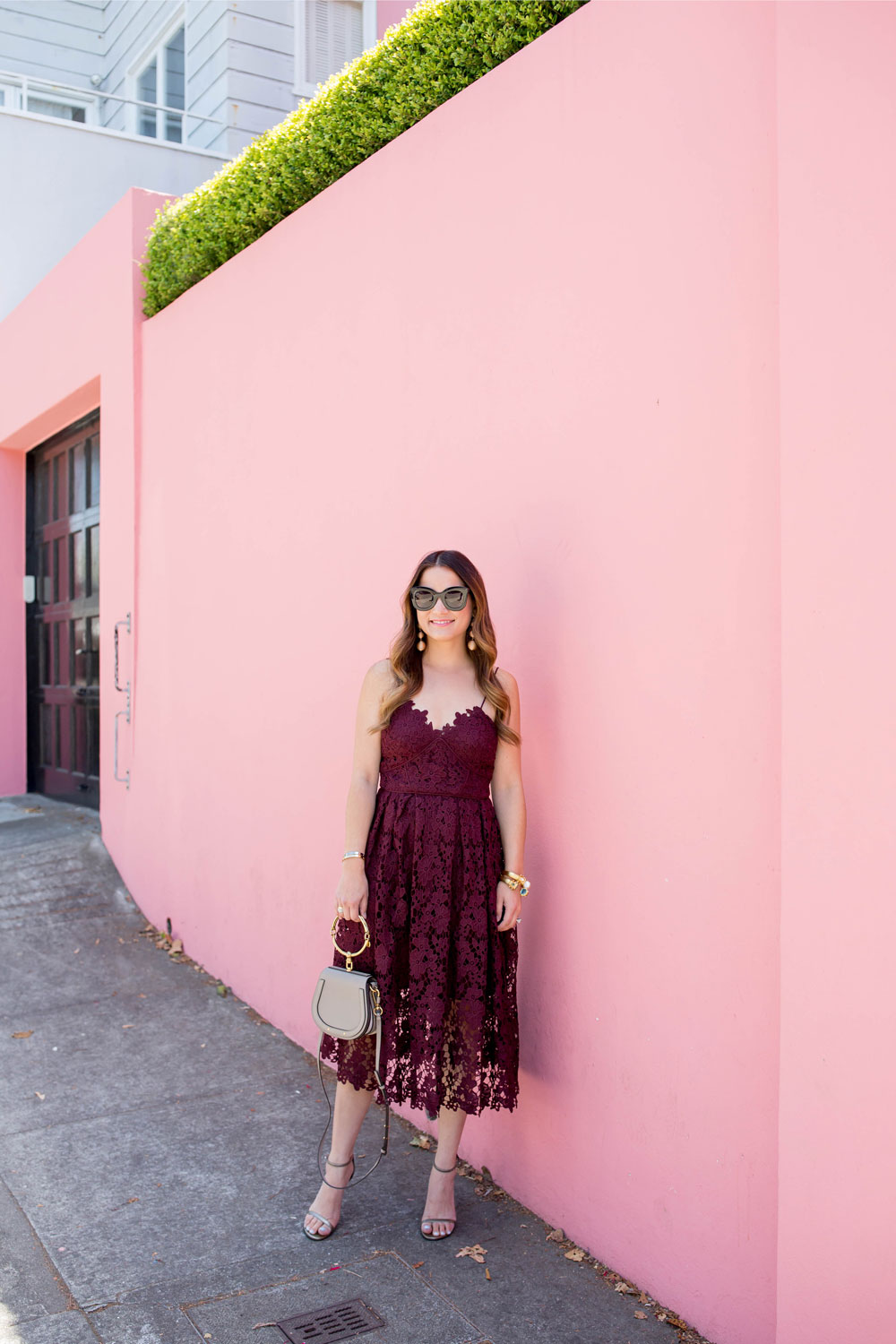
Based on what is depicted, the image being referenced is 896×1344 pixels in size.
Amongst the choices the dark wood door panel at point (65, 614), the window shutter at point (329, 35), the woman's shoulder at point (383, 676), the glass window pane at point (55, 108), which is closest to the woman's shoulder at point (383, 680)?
the woman's shoulder at point (383, 676)

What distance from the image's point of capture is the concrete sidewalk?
2680mm

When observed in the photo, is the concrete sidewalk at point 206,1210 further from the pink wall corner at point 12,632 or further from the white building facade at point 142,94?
the white building facade at point 142,94

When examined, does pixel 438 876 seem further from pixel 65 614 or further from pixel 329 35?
pixel 329 35

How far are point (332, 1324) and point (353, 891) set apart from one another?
104cm

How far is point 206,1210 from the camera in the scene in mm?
3215

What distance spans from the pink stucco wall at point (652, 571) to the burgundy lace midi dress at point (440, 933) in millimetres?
212

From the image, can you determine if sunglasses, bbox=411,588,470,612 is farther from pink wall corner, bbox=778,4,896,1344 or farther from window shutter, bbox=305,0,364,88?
window shutter, bbox=305,0,364,88

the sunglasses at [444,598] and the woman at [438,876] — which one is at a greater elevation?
the sunglasses at [444,598]

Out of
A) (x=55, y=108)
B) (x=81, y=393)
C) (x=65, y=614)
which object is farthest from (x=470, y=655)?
(x=55, y=108)

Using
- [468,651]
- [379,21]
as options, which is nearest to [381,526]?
[468,651]

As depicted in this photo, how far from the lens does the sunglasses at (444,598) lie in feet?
9.92

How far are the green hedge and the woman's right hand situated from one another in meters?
2.54

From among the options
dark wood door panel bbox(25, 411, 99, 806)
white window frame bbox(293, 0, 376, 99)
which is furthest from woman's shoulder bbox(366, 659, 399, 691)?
white window frame bbox(293, 0, 376, 99)

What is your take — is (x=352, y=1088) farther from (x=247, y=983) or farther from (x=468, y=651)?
(x=247, y=983)
